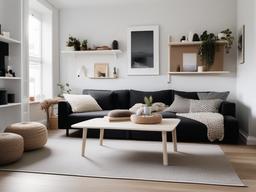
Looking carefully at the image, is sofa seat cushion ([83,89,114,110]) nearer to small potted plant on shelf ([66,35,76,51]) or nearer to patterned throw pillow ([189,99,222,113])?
small potted plant on shelf ([66,35,76,51])

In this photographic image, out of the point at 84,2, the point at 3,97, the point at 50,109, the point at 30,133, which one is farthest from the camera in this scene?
the point at 84,2

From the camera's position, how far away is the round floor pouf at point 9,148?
2.57 meters

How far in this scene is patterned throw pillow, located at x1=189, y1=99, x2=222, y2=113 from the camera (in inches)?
162

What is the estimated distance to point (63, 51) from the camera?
5.30 metres

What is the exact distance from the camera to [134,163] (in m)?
2.75

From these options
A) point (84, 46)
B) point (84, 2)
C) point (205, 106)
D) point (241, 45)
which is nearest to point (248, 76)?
point (241, 45)

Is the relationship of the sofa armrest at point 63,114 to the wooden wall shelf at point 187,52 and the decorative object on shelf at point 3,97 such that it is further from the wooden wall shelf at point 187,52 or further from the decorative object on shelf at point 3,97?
the wooden wall shelf at point 187,52

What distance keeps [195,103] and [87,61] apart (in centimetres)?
247

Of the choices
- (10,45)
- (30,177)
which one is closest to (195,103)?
(30,177)

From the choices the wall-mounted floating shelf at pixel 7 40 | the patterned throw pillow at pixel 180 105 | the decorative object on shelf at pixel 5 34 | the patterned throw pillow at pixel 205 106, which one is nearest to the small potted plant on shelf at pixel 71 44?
the wall-mounted floating shelf at pixel 7 40

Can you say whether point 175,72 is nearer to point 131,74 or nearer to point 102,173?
point 131,74

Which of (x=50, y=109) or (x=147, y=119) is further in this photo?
(x=50, y=109)

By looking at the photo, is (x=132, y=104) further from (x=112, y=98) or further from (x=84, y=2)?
(x=84, y=2)

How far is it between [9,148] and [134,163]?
4.27ft
